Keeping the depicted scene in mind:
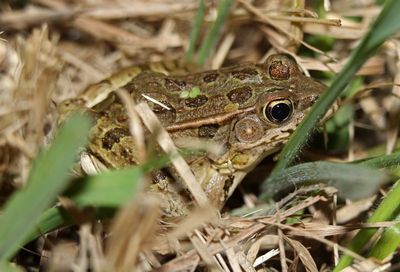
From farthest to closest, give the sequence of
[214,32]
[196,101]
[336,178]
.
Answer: [214,32], [196,101], [336,178]

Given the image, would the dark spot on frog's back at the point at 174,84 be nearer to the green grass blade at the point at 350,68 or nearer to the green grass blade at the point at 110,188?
the green grass blade at the point at 350,68

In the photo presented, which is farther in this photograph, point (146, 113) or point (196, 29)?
point (196, 29)

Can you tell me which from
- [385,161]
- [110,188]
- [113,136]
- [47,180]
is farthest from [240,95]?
[47,180]

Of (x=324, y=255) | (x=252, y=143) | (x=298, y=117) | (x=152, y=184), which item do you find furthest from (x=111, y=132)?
(x=324, y=255)

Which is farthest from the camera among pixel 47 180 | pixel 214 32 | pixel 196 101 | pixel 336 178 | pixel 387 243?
pixel 214 32

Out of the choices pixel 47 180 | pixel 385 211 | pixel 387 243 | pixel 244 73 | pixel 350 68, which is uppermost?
pixel 244 73

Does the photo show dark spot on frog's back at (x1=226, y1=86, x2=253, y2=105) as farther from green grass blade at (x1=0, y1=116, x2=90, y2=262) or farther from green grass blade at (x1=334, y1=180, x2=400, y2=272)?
green grass blade at (x1=0, y1=116, x2=90, y2=262)

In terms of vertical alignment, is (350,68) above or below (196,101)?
below

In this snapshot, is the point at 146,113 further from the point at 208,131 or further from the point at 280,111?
the point at 280,111
